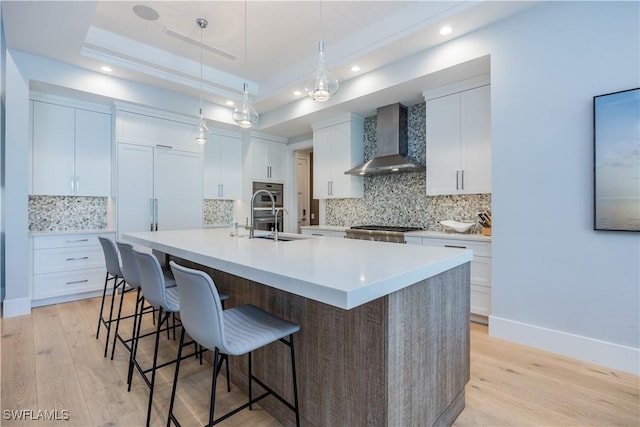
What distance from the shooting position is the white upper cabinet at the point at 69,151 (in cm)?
377

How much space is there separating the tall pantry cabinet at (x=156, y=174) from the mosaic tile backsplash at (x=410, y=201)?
246cm

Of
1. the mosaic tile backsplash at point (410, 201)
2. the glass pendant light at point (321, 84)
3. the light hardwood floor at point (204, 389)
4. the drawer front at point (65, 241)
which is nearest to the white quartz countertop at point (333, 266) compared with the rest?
the light hardwood floor at point (204, 389)

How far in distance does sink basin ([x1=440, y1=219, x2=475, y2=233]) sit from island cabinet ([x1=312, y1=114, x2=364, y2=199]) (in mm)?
1510

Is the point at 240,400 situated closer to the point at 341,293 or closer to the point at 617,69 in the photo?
the point at 341,293

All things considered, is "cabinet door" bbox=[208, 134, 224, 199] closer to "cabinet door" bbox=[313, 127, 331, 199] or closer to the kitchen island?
"cabinet door" bbox=[313, 127, 331, 199]

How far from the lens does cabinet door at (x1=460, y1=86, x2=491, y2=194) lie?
3.23 m

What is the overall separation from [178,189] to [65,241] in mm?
1499

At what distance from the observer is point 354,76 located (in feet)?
12.6

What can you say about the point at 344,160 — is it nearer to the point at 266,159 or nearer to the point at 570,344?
the point at 266,159

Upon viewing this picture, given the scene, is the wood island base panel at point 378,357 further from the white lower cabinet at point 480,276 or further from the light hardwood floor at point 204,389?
the white lower cabinet at point 480,276

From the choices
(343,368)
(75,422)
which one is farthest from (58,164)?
(343,368)

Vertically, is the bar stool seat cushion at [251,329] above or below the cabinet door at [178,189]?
below

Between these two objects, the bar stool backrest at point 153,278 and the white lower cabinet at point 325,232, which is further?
the white lower cabinet at point 325,232

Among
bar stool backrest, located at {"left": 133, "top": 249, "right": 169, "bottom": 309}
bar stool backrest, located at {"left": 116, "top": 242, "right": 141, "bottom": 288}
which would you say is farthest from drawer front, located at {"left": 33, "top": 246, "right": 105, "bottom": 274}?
bar stool backrest, located at {"left": 133, "top": 249, "right": 169, "bottom": 309}
